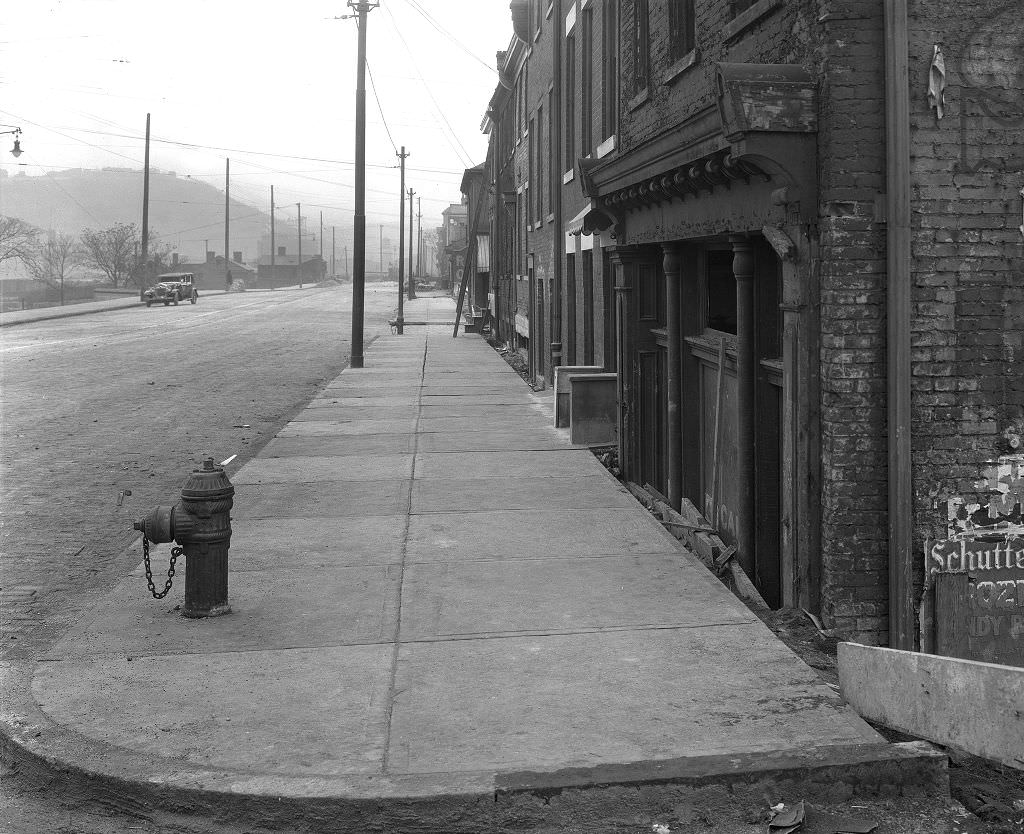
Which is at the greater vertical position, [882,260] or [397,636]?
[882,260]

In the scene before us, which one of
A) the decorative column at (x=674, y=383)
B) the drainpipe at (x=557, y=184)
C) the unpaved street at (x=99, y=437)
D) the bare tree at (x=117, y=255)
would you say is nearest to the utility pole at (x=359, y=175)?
the unpaved street at (x=99, y=437)

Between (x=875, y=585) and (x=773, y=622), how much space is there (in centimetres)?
67

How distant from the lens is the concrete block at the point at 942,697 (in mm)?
4477

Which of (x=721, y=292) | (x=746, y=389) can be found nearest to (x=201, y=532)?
(x=746, y=389)

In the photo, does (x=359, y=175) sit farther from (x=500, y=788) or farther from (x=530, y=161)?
(x=500, y=788)

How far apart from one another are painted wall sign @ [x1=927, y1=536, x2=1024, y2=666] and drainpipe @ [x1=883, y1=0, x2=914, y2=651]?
0.85 ft

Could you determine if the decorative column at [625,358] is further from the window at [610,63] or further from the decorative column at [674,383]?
the window at [610,63]

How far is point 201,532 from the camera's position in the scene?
6.54 meters

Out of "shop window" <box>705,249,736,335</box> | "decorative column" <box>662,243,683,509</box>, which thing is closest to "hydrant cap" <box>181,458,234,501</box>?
"shop window" <box>705,249,736,335</box>

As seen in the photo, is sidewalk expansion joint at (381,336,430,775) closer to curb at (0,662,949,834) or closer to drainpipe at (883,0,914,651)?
curb at (0,662,949,834)

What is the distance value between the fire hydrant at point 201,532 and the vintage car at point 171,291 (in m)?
59.5

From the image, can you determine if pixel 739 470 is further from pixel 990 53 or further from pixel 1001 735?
pixel 1001 735

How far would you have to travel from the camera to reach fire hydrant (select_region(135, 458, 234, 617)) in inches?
256

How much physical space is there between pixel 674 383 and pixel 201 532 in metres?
5.17
